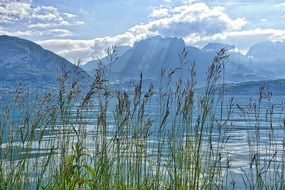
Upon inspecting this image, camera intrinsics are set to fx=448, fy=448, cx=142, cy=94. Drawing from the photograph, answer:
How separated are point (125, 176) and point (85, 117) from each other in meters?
0.86

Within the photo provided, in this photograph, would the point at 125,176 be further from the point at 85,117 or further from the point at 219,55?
the point at 219,55

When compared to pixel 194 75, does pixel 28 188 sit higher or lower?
lower

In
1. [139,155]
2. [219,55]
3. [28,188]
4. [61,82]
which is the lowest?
[28,188]

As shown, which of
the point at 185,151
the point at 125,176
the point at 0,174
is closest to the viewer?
the point at 0,174

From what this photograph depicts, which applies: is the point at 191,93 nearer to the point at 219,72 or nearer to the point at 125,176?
the point at 219,72

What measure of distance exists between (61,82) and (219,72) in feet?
5.35

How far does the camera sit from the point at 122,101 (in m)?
4.29

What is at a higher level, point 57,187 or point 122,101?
point 122,101

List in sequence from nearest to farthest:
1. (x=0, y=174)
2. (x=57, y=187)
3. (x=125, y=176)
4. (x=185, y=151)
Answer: (x=57, y=187) < (x=0, y=174) < (x=185, y=151) < (x=125, y=176)

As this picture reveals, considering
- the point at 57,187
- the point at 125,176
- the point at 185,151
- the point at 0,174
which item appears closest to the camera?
the point at 57,187

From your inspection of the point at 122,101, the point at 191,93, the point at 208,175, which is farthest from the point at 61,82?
the point at 208,175

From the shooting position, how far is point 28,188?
541cm

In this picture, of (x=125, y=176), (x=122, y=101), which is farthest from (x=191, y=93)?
(x=125, y=176)

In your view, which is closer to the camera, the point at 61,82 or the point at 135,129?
the point at 61,82
